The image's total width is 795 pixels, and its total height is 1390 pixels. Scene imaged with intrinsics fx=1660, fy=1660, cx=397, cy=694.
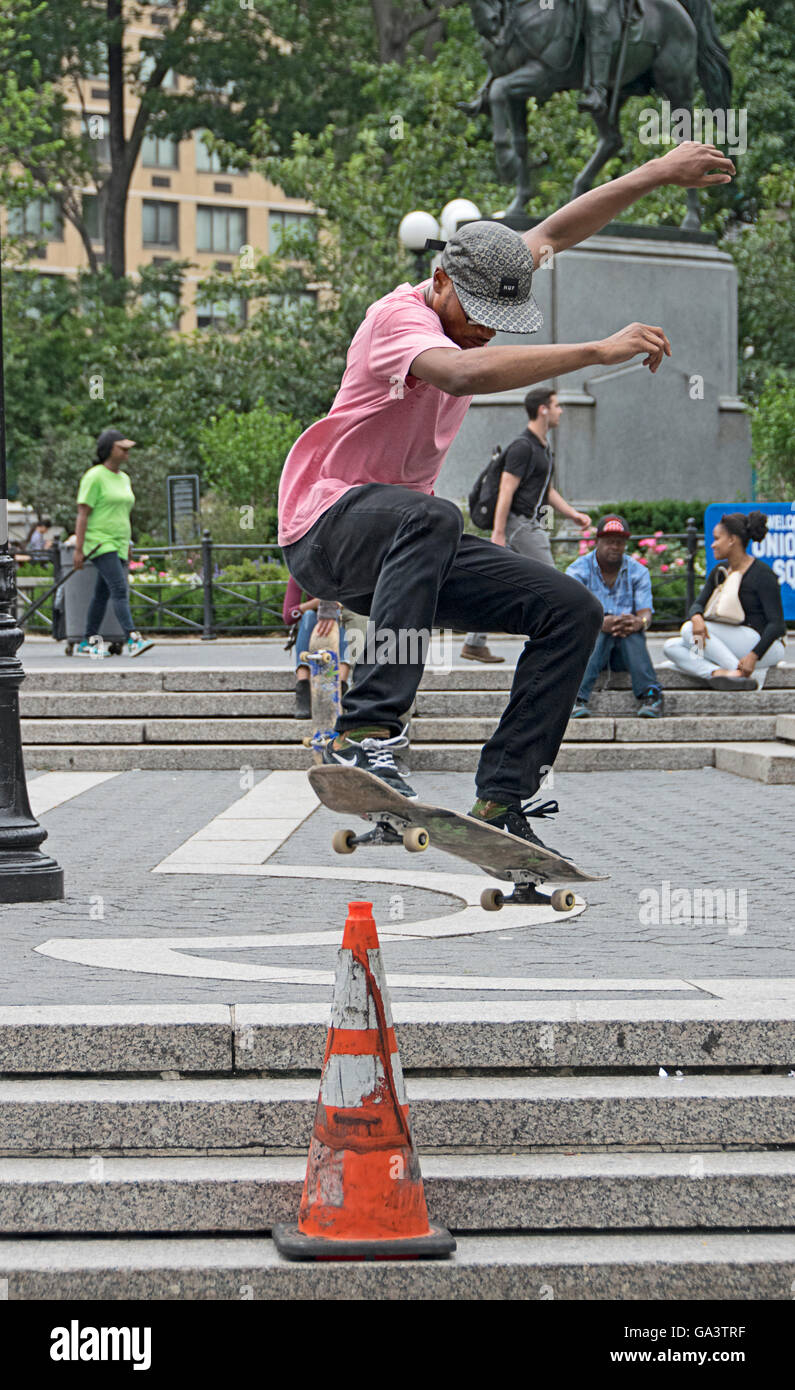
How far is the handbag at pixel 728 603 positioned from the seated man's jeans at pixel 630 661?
564mm

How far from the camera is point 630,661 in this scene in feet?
38.1

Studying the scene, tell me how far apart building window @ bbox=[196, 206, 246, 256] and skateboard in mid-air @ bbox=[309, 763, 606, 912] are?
2721 inches

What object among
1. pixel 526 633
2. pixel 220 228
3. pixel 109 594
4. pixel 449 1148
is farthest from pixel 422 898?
pixel 220 228

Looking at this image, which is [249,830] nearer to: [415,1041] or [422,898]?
[422,898]

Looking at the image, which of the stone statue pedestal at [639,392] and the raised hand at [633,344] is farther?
the stone statue pedestal at [639,392]

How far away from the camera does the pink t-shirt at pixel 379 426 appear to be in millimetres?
4594

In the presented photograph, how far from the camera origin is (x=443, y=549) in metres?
4.71

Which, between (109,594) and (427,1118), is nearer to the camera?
(427,1118)

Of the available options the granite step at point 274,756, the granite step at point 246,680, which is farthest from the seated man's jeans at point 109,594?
the granite step at point 274,756

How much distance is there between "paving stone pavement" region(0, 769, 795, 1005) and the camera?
17.2 ft

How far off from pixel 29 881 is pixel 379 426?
2.83m

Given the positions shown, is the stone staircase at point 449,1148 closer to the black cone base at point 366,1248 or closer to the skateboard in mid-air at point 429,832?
the black cone base at point 366,1248

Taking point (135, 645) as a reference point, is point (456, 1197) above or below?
below

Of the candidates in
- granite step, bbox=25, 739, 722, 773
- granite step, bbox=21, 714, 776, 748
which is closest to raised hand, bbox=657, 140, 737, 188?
granite step, bbox=25, 739, 722, 773
